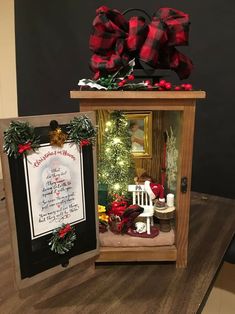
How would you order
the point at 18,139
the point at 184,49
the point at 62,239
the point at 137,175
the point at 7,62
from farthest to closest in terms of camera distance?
the point at 7,62
the point at 184,49
the point at 137,175
the point at 62,239
the point at 18,139

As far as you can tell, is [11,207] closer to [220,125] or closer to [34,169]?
[34,169]

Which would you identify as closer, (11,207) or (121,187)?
(11,207)

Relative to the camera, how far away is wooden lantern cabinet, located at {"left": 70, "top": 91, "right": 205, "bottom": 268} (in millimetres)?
723

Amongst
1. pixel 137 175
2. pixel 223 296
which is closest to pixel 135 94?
pixel 137 175

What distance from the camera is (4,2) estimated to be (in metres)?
1.82

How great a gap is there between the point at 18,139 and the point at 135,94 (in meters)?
0.29

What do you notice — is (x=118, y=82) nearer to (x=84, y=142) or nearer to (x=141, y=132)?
(x=84, y=142)

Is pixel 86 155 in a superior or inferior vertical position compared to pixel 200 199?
superior

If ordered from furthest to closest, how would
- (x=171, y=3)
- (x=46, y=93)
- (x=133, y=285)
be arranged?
(x=46, y=93), (x=171, y=3), (x=133, y=285)

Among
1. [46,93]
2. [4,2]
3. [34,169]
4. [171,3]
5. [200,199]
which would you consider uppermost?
[4,2]

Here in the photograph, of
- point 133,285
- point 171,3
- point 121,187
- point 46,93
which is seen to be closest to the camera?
point 133,285

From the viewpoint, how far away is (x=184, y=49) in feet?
4.54

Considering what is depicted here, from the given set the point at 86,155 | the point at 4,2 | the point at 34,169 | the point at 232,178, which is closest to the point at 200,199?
the point at 232,178

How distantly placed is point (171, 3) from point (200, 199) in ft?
2.92
